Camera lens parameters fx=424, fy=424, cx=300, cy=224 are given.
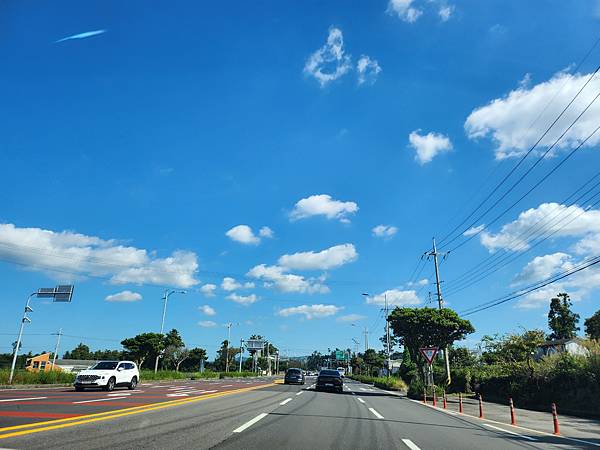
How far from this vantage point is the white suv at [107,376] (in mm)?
22156

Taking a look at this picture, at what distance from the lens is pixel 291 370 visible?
144ft

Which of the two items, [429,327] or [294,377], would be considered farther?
[294,377]

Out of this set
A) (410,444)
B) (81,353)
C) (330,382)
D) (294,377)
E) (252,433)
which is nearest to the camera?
(410,444)

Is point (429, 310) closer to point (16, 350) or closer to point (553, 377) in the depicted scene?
point (553, 377)

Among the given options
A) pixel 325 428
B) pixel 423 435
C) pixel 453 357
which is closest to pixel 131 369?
pixel 325 428

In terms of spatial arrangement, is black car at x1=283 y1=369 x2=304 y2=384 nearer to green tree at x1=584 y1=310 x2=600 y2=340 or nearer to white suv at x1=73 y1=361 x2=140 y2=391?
white suv at x1=73 y1=361 x2=140 y2=391

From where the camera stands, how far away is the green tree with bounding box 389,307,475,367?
30609 millimetres

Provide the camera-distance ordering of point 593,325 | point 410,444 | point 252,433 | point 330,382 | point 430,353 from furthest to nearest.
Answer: point 593,325 → point 330,382 → point 430,353 → point 252,433 → point 410,444

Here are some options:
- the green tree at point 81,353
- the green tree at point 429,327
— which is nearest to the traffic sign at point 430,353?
the green tree at point 429,327

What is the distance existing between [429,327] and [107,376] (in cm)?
2135

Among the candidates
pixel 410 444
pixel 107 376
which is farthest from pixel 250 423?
pixel 107 376

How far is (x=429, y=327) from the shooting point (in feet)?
101

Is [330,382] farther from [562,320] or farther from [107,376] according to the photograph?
[562,320]

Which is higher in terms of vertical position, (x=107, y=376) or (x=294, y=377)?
(x=107, y=376)
